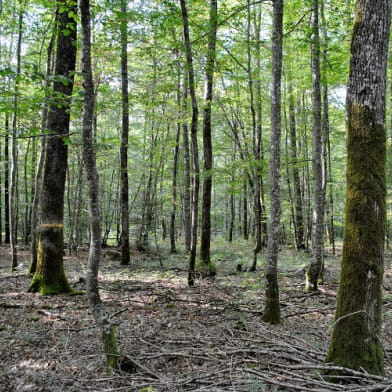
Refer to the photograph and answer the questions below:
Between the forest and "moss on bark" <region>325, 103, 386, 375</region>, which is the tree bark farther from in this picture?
"moss on bark" <region>325, 103, 386, 375</region>

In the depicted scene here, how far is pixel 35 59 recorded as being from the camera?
53.9 ft

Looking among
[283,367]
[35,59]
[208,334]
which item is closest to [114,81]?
[35,59]

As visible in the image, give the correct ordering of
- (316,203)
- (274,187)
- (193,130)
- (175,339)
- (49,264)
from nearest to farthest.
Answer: (175,339) < (274,187) < (49,264) < (193,130) < (316,203)

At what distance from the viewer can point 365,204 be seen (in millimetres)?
3279

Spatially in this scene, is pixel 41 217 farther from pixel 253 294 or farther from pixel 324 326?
pixel 324 326

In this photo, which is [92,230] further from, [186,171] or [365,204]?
[186,171]

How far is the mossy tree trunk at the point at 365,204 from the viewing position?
323 centimetres

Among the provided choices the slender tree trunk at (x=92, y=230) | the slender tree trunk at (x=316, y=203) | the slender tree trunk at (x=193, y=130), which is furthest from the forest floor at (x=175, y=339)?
the slender tree trunk at (x=193, y=130)

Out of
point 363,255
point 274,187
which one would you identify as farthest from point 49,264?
point 363,255

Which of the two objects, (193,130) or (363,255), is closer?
(363,255)

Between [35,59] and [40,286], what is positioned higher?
[35,59]

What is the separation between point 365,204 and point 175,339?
3.56m

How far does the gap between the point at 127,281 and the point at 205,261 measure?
2774mm

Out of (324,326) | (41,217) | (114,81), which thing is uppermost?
(114,81)
